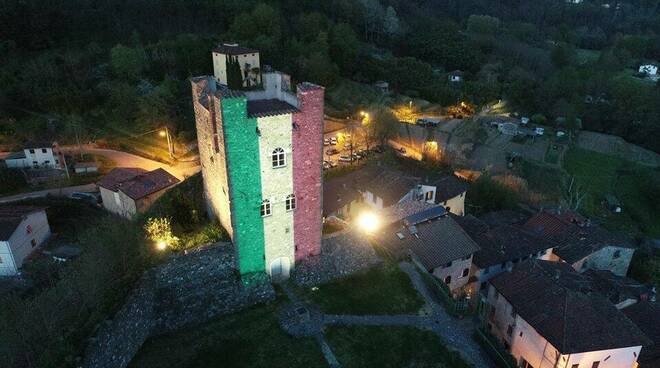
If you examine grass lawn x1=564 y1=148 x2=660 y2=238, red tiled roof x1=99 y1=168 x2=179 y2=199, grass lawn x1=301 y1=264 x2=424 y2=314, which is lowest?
grass lawn x1=564 y1=148 x2=660 y2=238

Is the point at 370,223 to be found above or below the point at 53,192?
above

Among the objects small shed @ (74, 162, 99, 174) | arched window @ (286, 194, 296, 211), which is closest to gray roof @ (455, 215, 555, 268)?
arched window @ (286, 194, 296, 211)

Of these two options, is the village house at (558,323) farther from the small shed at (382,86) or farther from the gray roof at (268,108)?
the small shed at (382,86)

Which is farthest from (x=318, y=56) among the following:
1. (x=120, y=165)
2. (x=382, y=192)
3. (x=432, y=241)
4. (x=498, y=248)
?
(x=432, y=241)

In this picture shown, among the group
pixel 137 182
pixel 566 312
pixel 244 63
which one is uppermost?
pixel 244 63

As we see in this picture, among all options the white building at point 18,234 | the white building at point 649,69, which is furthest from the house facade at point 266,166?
the white building at point 649,69

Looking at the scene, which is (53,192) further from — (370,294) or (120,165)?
(370,294)

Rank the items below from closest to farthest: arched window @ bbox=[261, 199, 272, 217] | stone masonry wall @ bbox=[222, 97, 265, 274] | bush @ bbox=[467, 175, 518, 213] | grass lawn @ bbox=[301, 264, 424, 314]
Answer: stone masonry wall @ bbox=[222, 97, 265, 274] < arched window @ bbox=[261, 199, 272, 217] < grass lawn @ bbox=[301, 264, 424, 314] < bush @ bbox=[467, 175, 518, 213]

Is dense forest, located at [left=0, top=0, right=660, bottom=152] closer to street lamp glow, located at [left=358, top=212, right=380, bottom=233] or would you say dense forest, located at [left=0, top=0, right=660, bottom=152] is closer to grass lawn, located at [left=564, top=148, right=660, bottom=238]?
grass lawn, located at [left=564, top=148, right=660, bottom=238]
